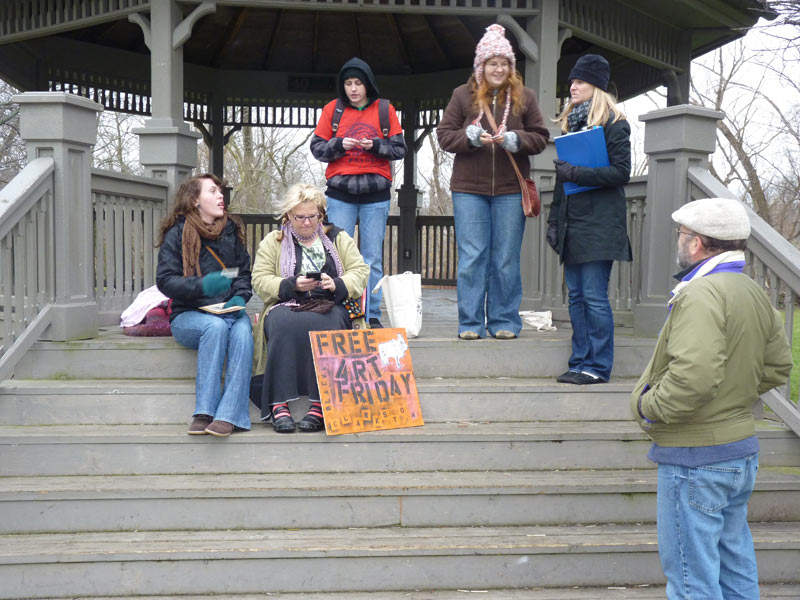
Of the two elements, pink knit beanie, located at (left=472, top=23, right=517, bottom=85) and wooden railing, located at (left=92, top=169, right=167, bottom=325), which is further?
wooden railing, located at (left=92, top=169, right=167, bottom=325)

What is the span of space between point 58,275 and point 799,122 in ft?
56.3

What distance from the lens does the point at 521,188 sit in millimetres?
4832

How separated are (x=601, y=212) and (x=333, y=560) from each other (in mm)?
2427

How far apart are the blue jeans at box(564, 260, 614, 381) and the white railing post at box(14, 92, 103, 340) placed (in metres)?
2.89

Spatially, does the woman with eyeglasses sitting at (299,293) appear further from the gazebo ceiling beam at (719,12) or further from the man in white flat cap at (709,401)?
the gazebo ceiling beam at (719,12)

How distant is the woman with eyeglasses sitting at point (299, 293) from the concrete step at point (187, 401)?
325 millimetres

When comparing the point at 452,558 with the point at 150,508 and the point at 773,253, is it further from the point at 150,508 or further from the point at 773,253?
the point at 773,253

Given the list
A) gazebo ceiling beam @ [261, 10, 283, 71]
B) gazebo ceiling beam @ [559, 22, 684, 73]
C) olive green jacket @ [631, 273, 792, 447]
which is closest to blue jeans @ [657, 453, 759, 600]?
olive green jacket @ [631, 273, 792, 447]

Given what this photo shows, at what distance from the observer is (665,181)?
491 cm

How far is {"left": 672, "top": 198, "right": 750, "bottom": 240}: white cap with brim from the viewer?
278 centimetres

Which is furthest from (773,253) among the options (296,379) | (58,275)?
(58,275)

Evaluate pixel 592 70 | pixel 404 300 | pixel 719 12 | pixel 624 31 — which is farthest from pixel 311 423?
pixel 719 12

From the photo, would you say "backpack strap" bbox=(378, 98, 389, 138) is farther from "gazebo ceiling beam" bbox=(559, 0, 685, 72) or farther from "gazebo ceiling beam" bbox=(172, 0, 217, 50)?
"gazebo ceiling beam" bbox=(559, 0, 685, 72)

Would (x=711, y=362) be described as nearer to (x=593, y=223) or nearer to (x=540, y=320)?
(x=593, y=223)
